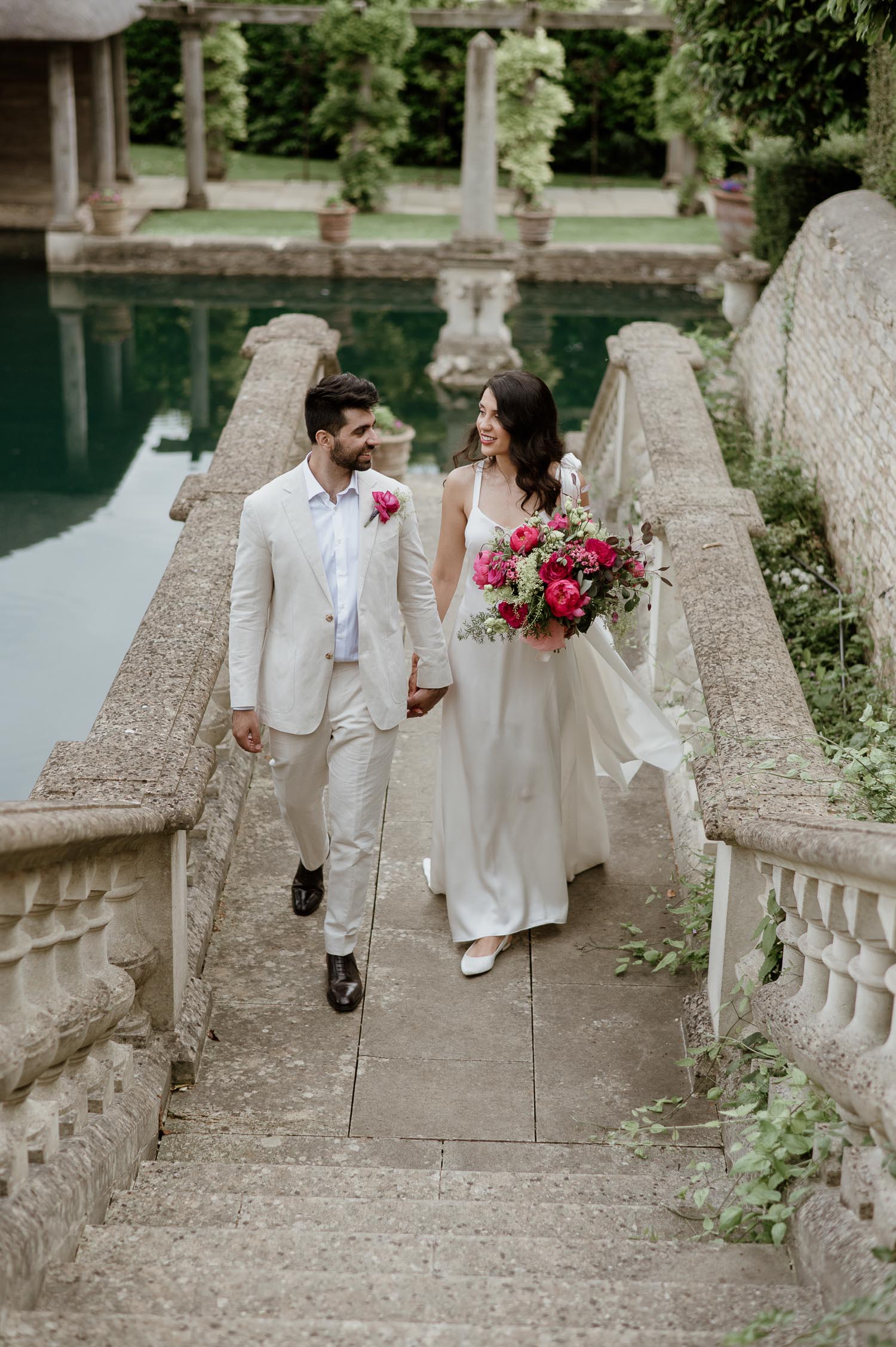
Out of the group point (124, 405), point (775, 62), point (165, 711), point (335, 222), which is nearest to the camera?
point (165, 711)

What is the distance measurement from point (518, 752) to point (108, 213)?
588 inches

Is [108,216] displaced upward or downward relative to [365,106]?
downward

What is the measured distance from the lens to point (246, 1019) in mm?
4152

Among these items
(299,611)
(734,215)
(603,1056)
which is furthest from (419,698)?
(734,215)

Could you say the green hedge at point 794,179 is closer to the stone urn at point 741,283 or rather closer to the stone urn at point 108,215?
the stone urn at point 741,283

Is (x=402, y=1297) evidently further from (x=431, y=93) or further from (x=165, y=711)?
(x=431, y=93)

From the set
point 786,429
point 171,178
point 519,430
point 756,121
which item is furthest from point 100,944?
point 171,178

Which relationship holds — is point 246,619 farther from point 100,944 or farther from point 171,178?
point 171,178

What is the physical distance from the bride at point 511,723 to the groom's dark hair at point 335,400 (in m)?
0.51

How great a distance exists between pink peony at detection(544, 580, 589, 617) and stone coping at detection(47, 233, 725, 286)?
14.2m

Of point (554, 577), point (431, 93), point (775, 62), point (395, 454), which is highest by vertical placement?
point (775, 62)

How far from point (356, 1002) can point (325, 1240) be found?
1343 mm

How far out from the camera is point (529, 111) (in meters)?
18.9

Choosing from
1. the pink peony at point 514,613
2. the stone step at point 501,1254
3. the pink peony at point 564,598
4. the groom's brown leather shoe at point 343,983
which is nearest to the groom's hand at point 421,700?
the pink peony at point 514,613
